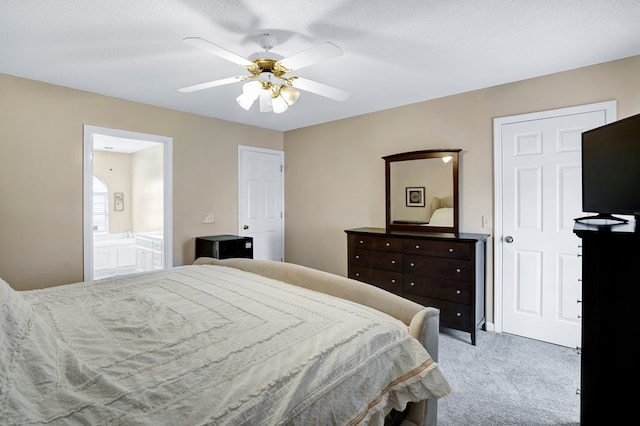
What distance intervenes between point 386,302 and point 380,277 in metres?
1.99

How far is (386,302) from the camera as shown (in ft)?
5.67

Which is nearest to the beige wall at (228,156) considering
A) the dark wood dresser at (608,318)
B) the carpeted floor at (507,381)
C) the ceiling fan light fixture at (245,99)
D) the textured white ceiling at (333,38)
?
the textured white ceiling at (333,38)

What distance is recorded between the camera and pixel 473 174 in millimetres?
3510

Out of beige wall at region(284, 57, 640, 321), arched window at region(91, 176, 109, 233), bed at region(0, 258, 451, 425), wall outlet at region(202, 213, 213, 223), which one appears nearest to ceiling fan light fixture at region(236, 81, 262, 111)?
bed at region(0, 258, 451, 425)

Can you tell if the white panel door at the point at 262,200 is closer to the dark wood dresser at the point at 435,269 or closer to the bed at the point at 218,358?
the dark wood dresser at the point at 435,269

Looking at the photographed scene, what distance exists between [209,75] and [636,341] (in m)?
3.37

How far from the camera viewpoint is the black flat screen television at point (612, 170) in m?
1.56

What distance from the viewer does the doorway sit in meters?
2.96

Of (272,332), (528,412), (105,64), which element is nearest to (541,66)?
(528,412)

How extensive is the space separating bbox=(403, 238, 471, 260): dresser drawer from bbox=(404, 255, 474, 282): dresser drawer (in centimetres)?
5

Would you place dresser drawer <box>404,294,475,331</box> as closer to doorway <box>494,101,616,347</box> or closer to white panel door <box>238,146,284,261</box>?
doorway <box>494,101,616,347</box>

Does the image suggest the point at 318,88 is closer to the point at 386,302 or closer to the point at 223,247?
the point at 386,302

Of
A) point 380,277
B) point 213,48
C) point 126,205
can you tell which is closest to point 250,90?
point 213,48

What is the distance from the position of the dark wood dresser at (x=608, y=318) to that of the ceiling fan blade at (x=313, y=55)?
5.16 ft
